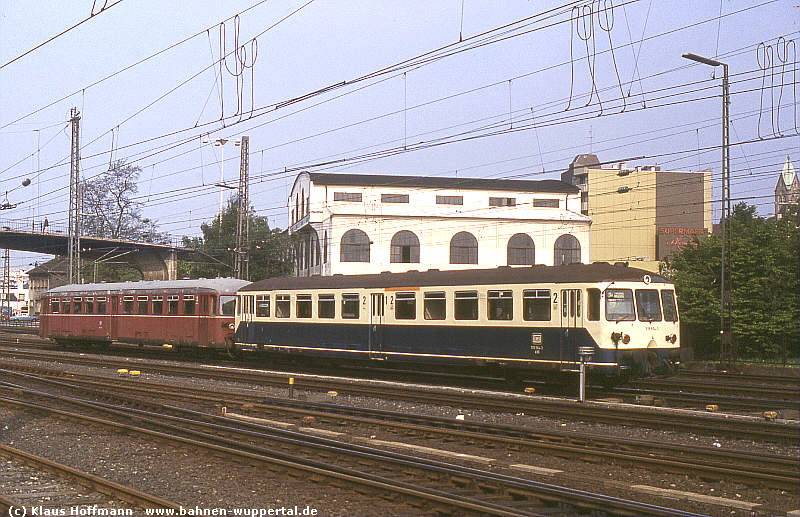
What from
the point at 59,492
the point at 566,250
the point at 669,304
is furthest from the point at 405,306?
the point at 566,250

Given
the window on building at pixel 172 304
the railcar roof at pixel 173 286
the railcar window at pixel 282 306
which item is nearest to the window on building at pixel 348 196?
the railcar roof at pixel 173 286

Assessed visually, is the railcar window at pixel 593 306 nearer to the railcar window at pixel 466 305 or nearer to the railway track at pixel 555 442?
the railcar window at pixel 466 305

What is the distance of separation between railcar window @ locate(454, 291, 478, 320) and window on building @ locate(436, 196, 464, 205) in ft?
142

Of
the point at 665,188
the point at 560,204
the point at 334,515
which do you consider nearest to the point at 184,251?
the point at 560,204

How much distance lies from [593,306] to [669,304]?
2.42 metres

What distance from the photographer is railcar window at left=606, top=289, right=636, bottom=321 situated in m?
18.6

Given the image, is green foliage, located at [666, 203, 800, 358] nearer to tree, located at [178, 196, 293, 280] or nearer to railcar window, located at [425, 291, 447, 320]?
railcar window, located at [425, 291, 447, 320]

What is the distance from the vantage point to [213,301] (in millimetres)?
30250

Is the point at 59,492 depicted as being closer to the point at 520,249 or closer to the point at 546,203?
the point at 520,249

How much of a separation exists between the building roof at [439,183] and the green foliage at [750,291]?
Result: 3255 cm

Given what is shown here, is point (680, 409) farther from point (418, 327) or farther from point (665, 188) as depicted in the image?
point (665, 188)

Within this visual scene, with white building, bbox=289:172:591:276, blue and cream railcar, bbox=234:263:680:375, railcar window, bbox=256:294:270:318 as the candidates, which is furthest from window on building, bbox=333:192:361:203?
blue and cream railcar, bbox=234:263:680:375

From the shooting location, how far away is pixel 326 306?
82.9 feet

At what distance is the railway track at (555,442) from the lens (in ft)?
34.1
